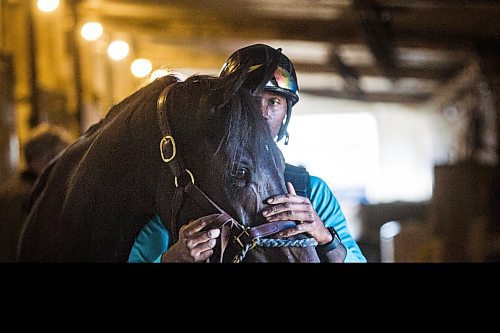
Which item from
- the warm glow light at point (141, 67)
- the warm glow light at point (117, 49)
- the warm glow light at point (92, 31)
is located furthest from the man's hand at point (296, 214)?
the warm glow light at point (92, 31)

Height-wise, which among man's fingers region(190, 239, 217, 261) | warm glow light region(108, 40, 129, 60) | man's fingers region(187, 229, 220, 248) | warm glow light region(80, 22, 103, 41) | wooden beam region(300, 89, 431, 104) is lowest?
man's fingers region(190, 239, 217, 261)

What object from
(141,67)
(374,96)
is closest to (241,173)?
(141,67)

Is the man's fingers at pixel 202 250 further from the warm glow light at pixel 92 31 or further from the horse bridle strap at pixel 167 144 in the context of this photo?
the warm glow light at pixel 92 31

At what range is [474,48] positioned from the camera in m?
2.25

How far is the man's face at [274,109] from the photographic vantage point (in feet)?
4.52

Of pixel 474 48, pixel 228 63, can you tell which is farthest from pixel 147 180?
pixel 474 48

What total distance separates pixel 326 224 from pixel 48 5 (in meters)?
1.63

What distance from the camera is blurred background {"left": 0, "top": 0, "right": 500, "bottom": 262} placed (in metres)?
1.63

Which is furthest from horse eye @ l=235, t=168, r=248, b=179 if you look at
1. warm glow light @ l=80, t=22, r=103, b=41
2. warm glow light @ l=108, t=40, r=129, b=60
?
warm glow light @ l=80, t=22, r=103, b=41

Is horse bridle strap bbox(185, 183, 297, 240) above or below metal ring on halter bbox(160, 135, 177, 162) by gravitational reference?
below

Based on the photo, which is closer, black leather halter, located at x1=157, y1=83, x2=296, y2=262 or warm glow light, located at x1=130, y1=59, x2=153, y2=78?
black leather halter, located at x1=157, y1=83, x2=296, y2=262

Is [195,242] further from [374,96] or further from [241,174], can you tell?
[374,96]

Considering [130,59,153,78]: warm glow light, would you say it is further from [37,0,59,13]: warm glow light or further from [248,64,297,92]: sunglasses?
[37,0,59,13]: warm glow light

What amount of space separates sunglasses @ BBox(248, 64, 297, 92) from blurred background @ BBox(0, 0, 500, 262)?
0.20 feet
